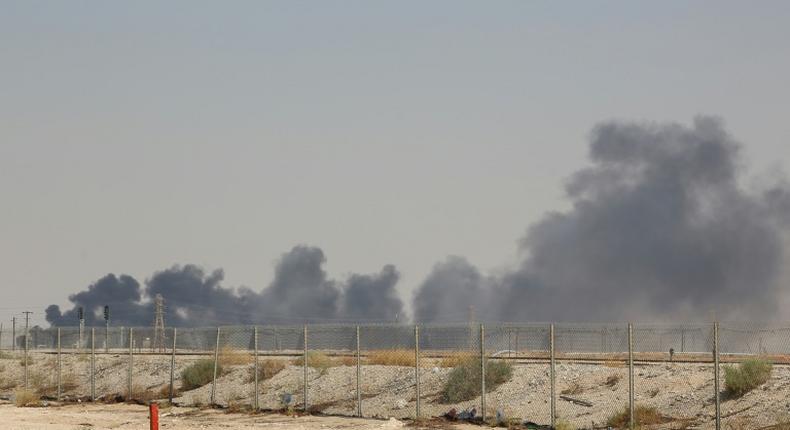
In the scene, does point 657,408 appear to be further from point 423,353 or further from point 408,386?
point 423,353

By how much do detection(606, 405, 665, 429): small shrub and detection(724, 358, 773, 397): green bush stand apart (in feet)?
8.09

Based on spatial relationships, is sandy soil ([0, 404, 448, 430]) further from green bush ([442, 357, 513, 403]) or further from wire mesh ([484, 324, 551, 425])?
green bush ([442, 357, 513, 403])

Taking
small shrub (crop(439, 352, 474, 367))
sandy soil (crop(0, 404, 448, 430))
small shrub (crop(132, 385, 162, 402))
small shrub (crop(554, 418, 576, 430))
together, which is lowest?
sandy soil (crop(0, 404, 448, 430))

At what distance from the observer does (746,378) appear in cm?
3522

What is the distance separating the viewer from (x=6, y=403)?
51.2m

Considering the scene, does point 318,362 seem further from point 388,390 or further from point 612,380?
point 612,380

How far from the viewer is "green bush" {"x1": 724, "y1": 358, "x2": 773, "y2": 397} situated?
35.2 metres

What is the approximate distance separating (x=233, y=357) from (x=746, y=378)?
28.7 m

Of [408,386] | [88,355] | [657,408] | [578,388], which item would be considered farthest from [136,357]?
[657,408]

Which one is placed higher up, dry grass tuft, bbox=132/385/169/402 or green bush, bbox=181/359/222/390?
green bush, bbox=181/359/222/390

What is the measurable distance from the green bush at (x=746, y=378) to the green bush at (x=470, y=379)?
7913mm

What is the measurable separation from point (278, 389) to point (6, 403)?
36.8ft

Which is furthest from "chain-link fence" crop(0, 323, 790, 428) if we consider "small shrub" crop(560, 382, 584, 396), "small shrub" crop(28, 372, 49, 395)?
"small shrub" crop(28, 372, 49, 395)

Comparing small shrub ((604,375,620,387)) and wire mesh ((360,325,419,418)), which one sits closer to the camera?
wire mesh ((360,325,419,418))
